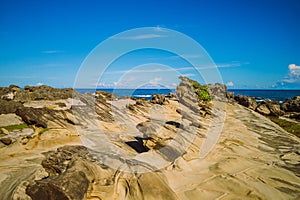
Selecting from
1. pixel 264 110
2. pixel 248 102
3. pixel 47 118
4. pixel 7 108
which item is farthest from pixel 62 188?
pixel 248 102

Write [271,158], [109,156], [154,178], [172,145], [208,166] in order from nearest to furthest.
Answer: [154,178] < [109,156] < [208,166] < [172,145] < [271,158]

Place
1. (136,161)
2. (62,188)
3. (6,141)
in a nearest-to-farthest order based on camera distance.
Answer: (62,188) → (136,161) → (6,141)

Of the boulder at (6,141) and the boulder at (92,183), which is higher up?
the boulder at (92,183)

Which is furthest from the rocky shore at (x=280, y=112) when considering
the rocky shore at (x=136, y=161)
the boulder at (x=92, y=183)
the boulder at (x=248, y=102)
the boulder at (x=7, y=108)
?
the boulder at (x=7, y=108)

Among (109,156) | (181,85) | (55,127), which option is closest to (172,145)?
(109,156)

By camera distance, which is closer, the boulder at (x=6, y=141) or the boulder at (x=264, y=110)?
the boulder at (x=6, y=141)

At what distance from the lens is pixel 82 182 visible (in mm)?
6141

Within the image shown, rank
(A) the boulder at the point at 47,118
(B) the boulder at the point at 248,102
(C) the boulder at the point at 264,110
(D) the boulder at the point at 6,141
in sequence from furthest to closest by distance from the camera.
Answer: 1. (B) the boulder at the point at 248,102
2. (C) the boulder at the point at 264,110
3. (A) the boulder at the point at 47,118
4. (D) the boulder at the point at 6,141

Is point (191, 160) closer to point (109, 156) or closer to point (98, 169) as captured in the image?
point (109, 156)

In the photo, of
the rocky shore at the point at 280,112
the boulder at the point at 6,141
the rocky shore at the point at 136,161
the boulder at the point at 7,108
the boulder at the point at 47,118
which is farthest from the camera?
the rocky shore at the point at 280,112

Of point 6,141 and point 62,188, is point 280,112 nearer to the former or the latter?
point 6,141

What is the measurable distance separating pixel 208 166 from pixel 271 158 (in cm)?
329

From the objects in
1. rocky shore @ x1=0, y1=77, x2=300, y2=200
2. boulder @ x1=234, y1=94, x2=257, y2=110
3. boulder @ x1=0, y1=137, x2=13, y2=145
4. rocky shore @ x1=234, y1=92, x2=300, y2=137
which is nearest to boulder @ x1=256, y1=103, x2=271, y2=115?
rocky shore @ x1=234, y1=92, x2=300, y2=137

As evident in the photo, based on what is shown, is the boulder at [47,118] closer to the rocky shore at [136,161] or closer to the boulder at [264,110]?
the rocky shore at [136,161]
